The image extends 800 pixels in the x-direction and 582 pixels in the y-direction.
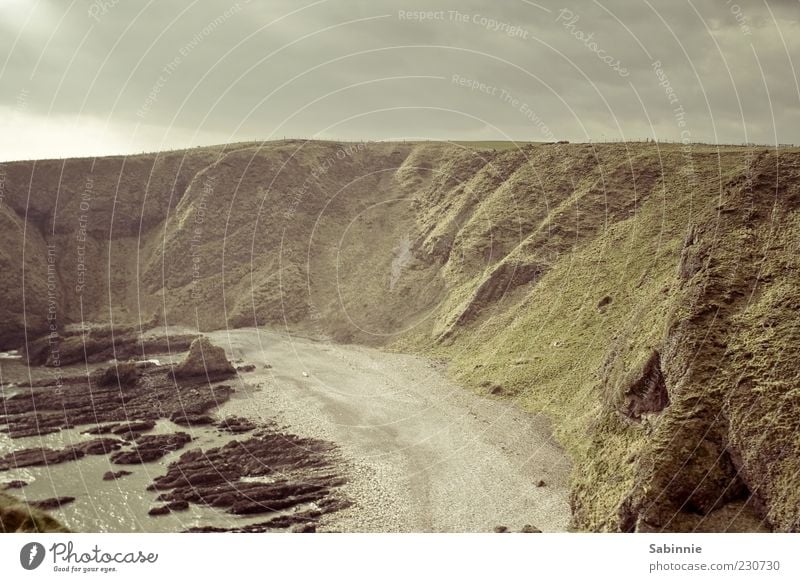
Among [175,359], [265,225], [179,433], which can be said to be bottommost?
[179,433]

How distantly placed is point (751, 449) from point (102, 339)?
62.0 metres

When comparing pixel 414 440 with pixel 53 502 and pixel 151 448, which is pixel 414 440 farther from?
pixel 53 502

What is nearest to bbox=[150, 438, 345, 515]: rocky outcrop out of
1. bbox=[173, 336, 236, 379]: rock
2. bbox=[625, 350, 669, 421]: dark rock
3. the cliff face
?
the cliff face

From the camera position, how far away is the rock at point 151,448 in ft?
125

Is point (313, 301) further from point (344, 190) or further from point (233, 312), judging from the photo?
point (344, 190)

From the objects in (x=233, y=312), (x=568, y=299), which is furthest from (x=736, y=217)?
(x=233, y=312)

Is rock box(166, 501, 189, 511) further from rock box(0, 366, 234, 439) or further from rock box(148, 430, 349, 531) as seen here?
rock box(0, 366, 234, 439)

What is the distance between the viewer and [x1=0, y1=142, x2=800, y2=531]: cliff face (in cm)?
2131

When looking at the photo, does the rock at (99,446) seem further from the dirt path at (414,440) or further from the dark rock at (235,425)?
the dirt path at (414,440)

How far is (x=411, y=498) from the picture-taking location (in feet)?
99.2
